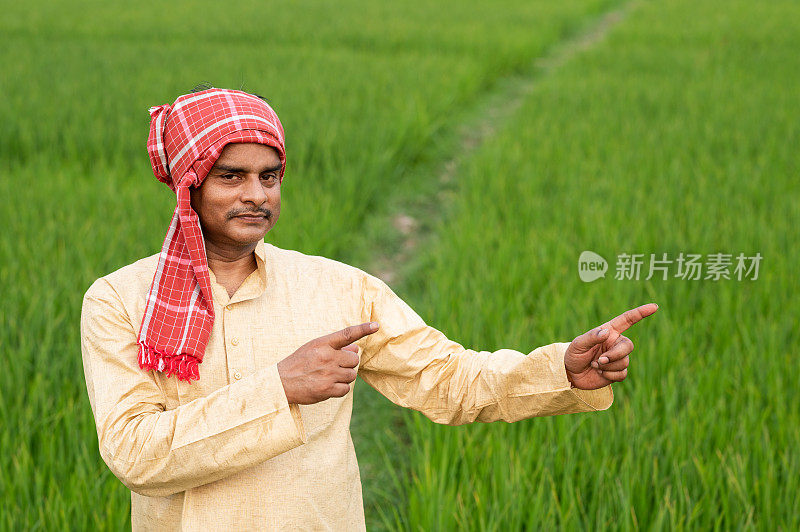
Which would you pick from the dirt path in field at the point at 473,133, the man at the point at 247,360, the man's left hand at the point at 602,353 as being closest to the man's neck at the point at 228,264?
the man at the point at 247,360

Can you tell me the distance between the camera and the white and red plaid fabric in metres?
0.95

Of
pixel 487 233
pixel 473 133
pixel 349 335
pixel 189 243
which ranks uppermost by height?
pixel 473 133

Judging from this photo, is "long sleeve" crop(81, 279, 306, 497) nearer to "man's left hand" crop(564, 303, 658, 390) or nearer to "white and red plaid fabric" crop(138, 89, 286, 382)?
"white and red plaid fabric" crop(138, 89, 286, 382)

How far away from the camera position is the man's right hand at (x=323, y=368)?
857mm

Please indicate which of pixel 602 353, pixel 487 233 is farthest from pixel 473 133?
pixel 602 353

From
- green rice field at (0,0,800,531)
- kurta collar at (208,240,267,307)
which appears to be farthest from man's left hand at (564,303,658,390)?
green rice field at (0,0,800,531)

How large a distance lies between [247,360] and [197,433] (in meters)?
0.15

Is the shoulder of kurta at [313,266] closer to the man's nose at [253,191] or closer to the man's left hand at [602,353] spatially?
the man's nose at [253,191]

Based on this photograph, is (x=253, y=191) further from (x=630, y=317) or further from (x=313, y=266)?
(x=630, y=317)

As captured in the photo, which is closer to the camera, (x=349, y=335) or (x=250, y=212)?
(x=349, y=335)

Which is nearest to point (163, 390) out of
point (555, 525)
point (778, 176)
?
point (555, 525)

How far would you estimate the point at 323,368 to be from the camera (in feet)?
2.81

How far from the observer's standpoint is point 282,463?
101 cm

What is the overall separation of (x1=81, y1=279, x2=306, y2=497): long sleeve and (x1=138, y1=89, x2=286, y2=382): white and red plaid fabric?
0.07m
